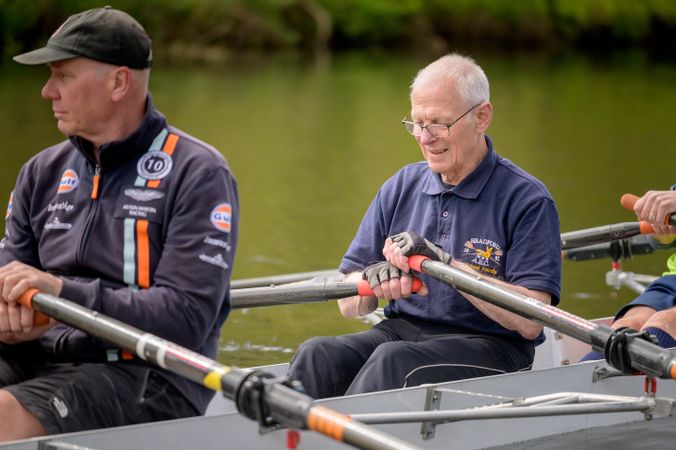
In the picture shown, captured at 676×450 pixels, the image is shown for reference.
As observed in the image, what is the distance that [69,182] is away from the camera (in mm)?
4406

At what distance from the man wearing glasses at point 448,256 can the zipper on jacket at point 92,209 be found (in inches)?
47.5

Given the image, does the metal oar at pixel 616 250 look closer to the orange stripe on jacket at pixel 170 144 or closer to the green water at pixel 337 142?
the green water at pixel 337 142

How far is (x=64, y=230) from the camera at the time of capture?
4.36m

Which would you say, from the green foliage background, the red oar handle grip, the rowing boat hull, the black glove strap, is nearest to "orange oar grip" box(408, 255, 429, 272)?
the red oar handle grip

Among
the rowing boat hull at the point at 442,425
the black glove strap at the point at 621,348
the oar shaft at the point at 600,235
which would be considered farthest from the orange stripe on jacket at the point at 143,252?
the oar shaft at the point at 600,235

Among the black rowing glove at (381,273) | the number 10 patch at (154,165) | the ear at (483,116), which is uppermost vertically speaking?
the ear at (483,116)

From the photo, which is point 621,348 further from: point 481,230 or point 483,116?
point 483,116

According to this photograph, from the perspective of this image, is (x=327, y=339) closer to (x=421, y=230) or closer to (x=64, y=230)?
(x=421, y=230)

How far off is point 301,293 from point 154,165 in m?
1.84

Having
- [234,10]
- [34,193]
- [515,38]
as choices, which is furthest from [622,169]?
[515,38]

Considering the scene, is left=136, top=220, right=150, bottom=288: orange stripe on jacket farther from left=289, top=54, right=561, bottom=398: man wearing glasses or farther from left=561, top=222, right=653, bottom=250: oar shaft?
left=561, top=222, right=653, bottom=250: oar shaft

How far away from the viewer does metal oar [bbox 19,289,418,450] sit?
3545 mm

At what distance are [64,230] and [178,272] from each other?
0.54 meters

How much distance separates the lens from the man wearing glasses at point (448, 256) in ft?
16.6
